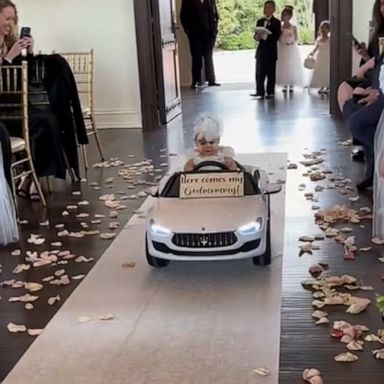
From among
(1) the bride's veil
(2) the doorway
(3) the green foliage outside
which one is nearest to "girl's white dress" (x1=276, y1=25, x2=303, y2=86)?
(2) the doorway

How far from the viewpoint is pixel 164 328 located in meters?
2.71

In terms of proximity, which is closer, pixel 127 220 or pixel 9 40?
pixel 127 220

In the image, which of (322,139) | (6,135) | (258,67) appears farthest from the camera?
(258,67)

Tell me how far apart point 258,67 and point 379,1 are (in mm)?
4874

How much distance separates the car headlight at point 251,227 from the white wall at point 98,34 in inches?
178

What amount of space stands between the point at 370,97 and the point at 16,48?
2.35m

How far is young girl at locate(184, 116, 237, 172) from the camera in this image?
11.7 feet

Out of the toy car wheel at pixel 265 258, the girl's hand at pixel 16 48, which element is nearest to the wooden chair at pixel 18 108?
the girl's hand at pixel 16 48

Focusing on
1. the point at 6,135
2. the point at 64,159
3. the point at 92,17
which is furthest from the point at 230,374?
the point at 92,17

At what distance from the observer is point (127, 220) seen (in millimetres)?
4160

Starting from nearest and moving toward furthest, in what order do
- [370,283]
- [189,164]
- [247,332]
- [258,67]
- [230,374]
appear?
[230,374], [247,332], [370,283], [189,164], [258,67]

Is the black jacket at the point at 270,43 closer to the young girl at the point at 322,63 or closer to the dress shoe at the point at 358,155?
the young girl at the point at 322,63

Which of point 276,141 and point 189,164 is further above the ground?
point 189,164

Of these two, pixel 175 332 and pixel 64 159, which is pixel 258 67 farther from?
pixel 175 332
